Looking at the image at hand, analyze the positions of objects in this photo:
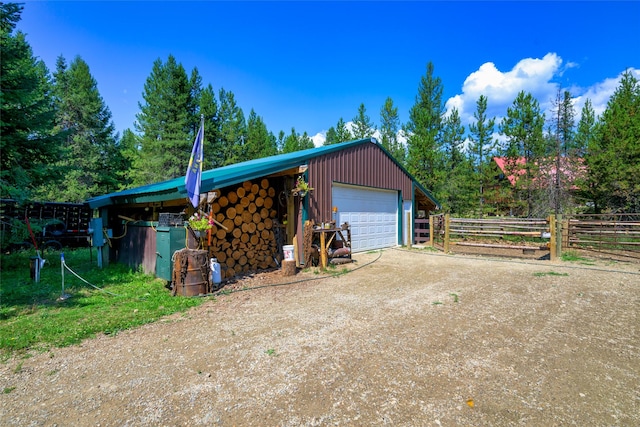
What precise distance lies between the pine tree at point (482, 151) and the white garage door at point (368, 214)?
1041 cm

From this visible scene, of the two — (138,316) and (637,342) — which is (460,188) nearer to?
(637,342)

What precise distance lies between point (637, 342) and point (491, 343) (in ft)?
5.32

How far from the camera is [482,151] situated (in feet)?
68.3

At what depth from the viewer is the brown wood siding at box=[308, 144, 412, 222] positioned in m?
8.75

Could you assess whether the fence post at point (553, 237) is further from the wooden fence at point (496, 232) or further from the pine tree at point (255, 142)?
the pine tree at point (255, 142)

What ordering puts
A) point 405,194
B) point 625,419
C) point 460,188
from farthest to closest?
point 460,188, point 405,194, point 625,419

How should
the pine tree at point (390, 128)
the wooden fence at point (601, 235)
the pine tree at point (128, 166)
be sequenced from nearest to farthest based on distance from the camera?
the wooden fence at point (601, 235) → the pine tree at point (128, 166) → the pine tree at point (390, 128)

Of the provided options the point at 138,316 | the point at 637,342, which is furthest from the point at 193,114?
the point at 637,342

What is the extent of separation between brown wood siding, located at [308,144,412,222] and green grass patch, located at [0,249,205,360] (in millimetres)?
4427

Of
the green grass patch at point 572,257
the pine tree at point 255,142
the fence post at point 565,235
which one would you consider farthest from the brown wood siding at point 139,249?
the pine tree at point 255,142

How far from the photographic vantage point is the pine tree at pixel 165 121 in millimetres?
21281

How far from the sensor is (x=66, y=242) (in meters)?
11.9

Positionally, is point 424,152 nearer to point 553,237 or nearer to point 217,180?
point 553,237

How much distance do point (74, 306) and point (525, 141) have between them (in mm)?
21777
